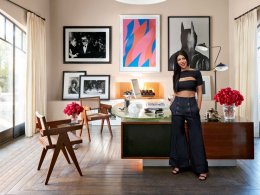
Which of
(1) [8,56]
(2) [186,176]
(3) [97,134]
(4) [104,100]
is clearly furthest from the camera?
(4) [104,100]

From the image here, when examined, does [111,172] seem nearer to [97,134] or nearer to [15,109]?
[97,134]

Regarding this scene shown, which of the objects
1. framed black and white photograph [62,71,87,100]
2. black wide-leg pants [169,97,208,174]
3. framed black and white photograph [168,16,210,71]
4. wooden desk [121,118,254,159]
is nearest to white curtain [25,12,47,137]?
framed black and white photograph [62,71,87,100]

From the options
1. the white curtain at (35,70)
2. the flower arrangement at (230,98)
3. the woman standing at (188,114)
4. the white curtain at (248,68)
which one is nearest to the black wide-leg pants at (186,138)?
the woman standing at (188,114)

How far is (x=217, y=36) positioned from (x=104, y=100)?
3443mm

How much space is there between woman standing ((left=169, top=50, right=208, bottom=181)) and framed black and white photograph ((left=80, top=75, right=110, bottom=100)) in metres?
4.12

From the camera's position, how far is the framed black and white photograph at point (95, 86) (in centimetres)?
735

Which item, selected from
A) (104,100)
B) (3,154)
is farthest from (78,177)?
(104,100)

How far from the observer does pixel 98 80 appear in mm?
7402

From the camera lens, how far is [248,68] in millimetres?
5824

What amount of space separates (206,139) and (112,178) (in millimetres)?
1314

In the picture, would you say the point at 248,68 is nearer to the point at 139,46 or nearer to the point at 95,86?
the point at 139,46

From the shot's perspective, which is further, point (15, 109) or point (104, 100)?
point (104, 100)

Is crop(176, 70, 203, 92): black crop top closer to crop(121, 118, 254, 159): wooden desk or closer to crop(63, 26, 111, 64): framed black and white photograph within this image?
crop(121, 118, 254, 159): wooden desk

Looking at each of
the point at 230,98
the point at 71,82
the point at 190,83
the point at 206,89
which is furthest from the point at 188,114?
the point at 71,82
